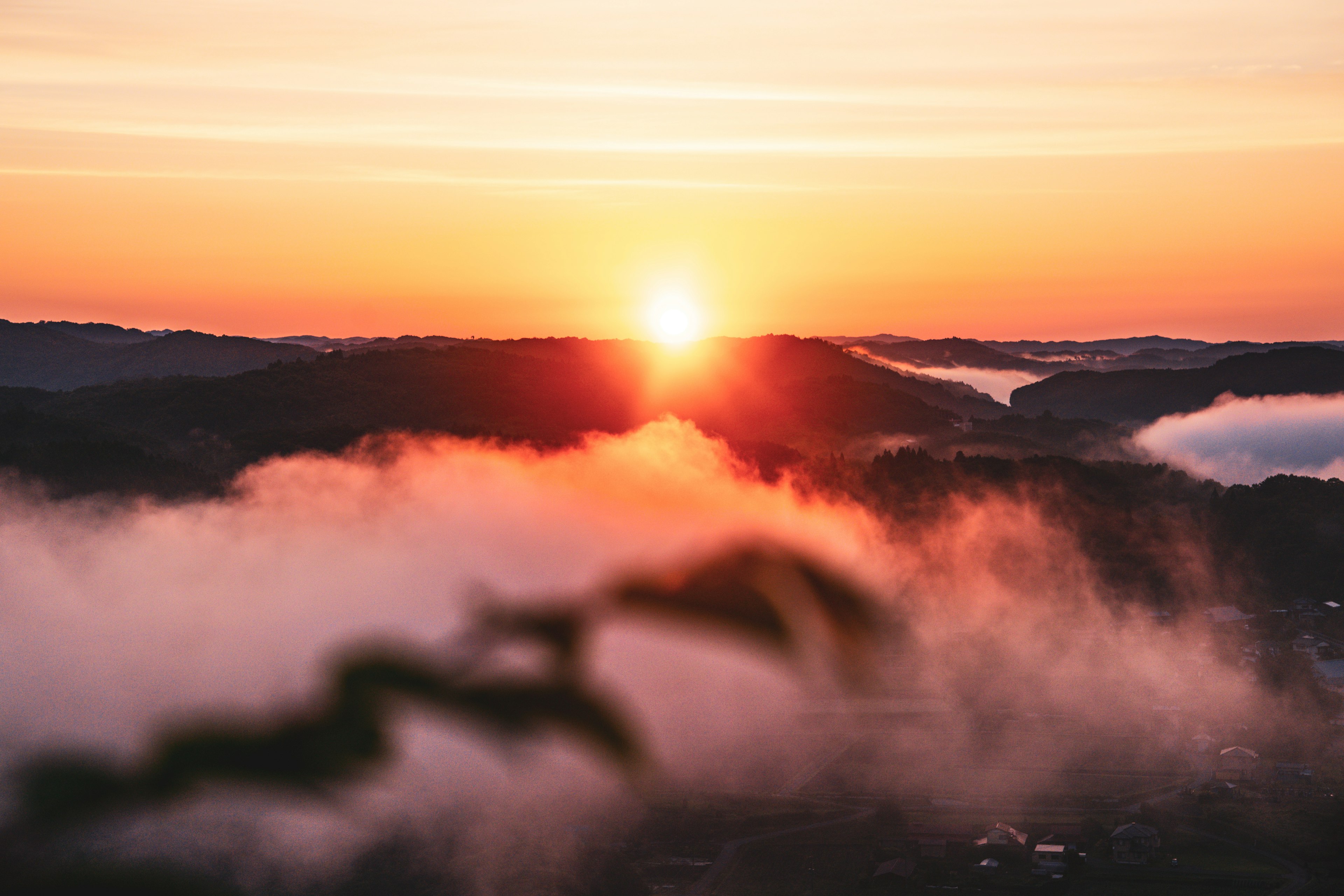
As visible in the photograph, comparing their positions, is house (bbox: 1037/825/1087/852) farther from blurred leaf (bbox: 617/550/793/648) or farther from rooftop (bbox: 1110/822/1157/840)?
blurred leaf (bbox: 617/550/793/648)

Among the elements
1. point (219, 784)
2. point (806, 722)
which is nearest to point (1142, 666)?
point (806, 722)

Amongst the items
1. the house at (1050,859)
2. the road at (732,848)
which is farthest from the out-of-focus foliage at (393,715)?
the house at (1050,859)

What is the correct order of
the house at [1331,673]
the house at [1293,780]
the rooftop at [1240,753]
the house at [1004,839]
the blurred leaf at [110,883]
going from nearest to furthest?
1. the blurred leaf at [110,883]
2. the house at [1004,839]
3. the house at [1293,780]
4. the rooftop at [1240,753]
5. the house at [1331,673]

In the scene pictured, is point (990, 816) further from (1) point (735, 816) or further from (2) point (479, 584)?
(2) point (479, 584)

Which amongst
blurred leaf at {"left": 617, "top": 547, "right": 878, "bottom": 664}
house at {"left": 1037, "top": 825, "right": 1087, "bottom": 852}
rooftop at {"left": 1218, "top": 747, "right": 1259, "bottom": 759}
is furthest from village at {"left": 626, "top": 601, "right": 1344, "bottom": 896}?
blurred leaf at {"left": 617, "top": 547, "right": 878, "bottom": 664}

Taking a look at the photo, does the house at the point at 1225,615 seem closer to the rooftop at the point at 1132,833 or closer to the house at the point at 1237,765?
the house at the point at 1237,765
